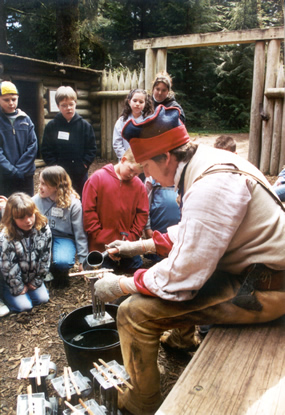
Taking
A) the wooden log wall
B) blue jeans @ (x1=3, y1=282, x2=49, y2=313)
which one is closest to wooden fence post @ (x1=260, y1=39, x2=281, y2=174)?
the wooden log wall

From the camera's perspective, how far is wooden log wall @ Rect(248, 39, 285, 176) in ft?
24.3

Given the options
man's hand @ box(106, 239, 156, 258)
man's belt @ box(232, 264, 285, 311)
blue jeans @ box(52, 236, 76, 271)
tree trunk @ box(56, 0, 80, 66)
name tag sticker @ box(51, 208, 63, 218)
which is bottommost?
blue jeans @ box(52, 236, 76, 271)

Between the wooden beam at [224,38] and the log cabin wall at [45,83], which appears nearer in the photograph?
the wooden beam at [224,38]

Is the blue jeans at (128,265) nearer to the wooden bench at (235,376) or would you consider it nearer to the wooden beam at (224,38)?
the wooden bench at (235,376)

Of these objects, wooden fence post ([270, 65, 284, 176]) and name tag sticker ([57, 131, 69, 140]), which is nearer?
name tag sticker ([57, 131, 69, 140])

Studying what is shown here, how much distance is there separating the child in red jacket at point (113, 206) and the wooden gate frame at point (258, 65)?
14.8 ft

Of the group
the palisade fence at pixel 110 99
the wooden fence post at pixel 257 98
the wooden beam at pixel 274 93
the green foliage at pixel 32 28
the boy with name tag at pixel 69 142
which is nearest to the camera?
the boy with name tag at pixel 69 142

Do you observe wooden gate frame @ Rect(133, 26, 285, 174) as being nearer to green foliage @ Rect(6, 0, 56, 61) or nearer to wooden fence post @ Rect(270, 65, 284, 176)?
wooden fence post @ Rect(270, 65, 284, 176)

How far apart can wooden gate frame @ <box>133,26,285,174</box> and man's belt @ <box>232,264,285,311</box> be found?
597 cm

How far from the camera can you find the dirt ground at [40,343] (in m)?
2.48

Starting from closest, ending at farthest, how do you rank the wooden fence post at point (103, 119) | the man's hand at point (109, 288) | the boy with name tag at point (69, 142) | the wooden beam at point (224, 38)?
the man's hand at point (109, 288) → the boy with name tag at point (69, 142) → the wooden beam at point (224, 38) → the wooden fence post at point (103, 119)

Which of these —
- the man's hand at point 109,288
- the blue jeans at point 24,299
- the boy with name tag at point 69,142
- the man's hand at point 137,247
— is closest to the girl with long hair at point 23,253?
the blue jeans at point 24,299

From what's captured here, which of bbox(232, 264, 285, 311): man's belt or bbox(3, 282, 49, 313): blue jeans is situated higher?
bbox(232, 264, 285, 311): man's belt

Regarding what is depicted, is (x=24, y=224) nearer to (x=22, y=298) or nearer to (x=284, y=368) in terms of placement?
(x=22, y=298)
